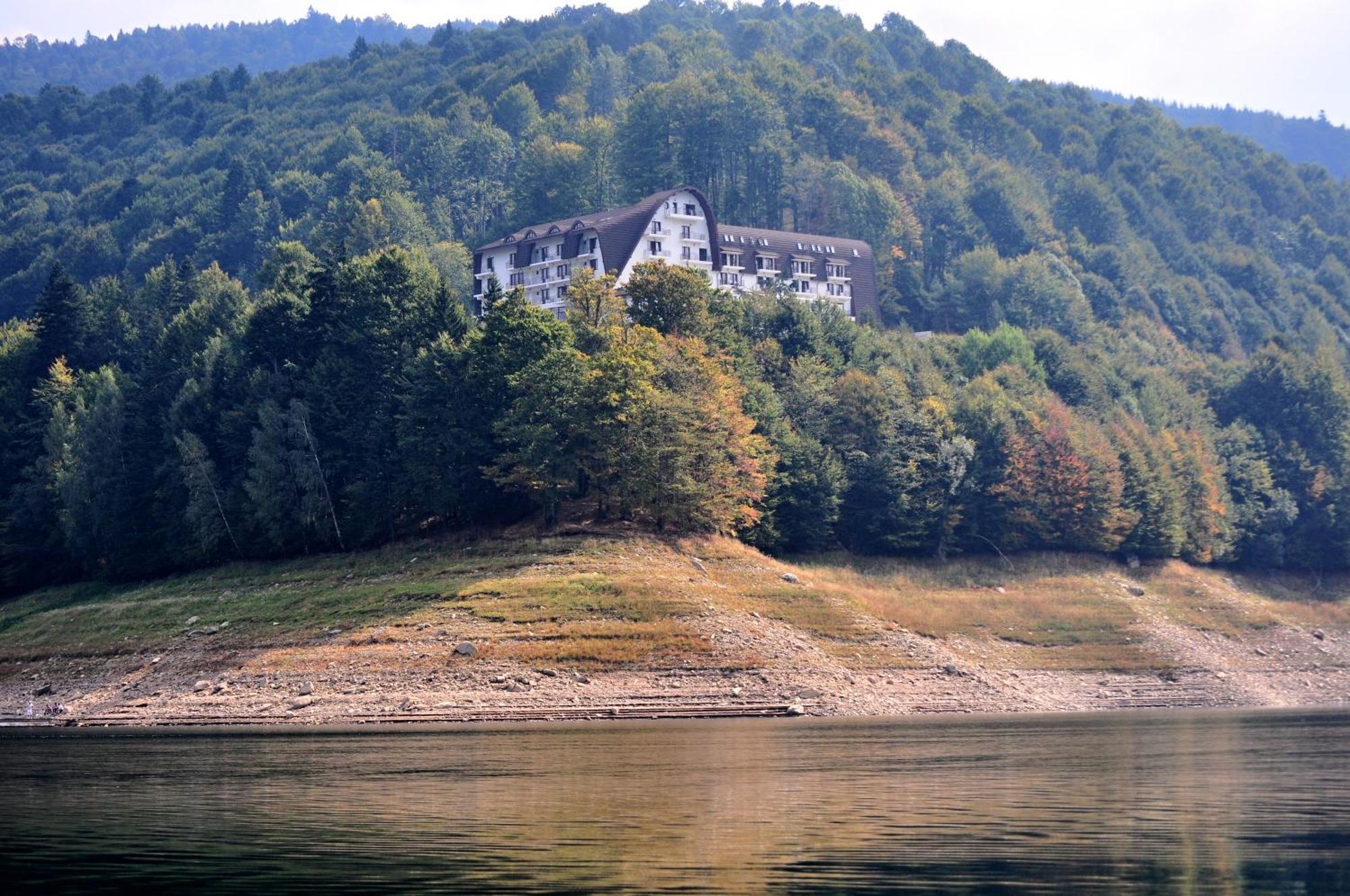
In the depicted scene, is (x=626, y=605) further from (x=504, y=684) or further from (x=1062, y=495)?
(x=1062, y=495)

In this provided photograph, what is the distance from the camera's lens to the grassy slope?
86.8 meters

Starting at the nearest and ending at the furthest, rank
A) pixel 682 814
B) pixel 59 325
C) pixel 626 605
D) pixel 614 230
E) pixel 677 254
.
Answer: pixel 682 814 → pixel 626 605 → pixel 59 325 → pixel 614 230 → pixel 677 254

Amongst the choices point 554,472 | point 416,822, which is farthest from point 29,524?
point 416,822

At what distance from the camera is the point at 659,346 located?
111 metres

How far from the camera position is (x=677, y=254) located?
→ 529ft

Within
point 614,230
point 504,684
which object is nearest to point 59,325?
point 614,230

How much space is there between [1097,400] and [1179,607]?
42.0 m

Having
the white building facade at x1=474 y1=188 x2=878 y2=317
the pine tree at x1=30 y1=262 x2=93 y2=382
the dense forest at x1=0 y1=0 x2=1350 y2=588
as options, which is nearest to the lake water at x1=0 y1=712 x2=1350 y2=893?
the dense forest at x1=0 y1=0 x2=1350 y2=588

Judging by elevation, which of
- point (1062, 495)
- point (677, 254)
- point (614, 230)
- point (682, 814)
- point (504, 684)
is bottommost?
point (504, 684)

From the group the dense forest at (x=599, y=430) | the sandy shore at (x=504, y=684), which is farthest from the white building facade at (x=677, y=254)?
the sandy shore at (x=504, y=684)

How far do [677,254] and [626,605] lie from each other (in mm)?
79441

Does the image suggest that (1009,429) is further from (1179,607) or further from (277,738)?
(277,738)

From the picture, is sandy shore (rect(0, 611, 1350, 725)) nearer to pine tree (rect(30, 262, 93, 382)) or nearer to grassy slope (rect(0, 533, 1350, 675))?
grassy slope (rect(0, 533, 1350, 675))

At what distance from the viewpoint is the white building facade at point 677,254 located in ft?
519
